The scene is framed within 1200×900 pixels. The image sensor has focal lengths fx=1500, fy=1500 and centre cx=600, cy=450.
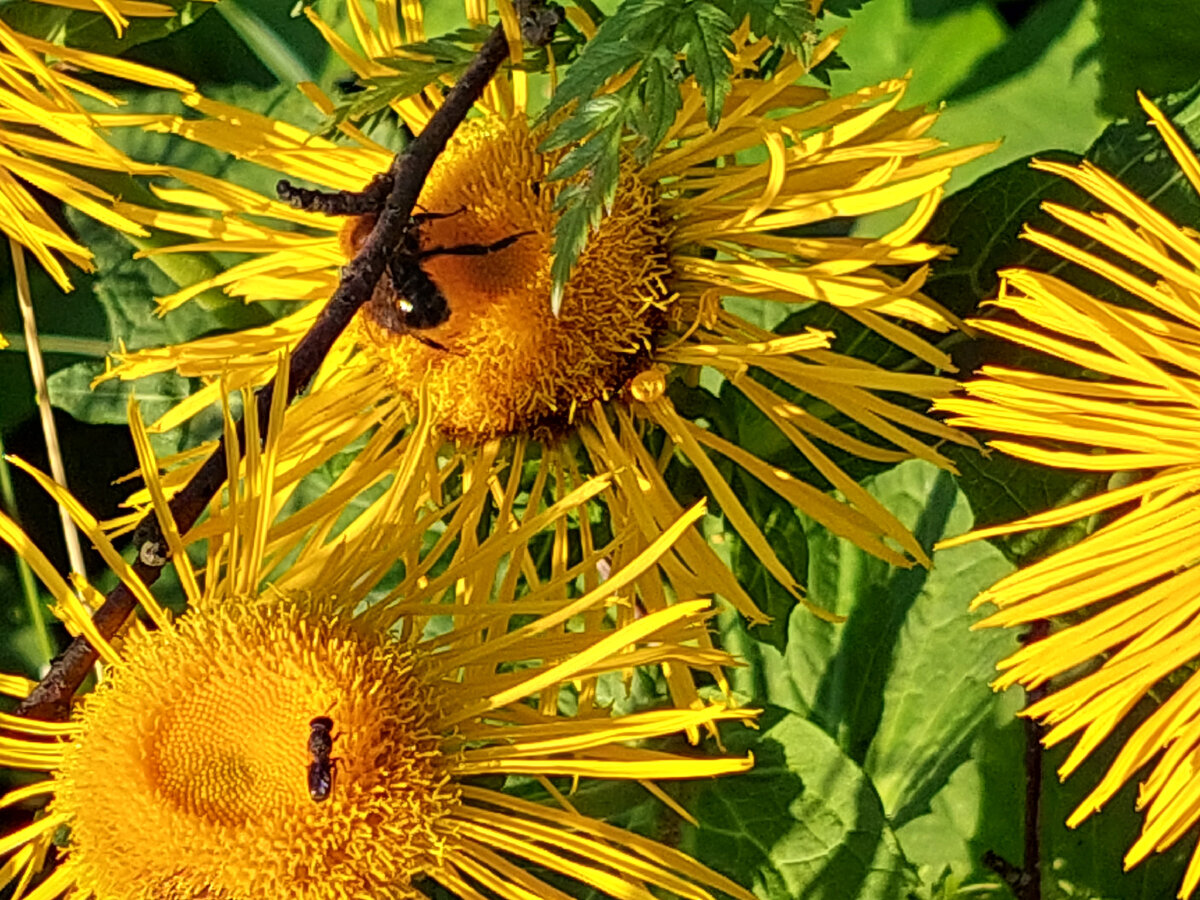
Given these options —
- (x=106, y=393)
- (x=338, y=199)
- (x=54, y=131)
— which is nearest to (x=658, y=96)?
(x=338, y=199)

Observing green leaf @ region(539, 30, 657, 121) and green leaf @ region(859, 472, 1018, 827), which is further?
green leaf @ region(859, 472, 1018, 827)

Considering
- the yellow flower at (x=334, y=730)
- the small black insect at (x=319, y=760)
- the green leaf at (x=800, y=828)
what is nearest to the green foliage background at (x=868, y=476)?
the green leaf at (x=800, y=828)

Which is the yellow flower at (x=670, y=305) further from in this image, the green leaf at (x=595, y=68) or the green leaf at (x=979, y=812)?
the green leaf at (x=979, y=812)

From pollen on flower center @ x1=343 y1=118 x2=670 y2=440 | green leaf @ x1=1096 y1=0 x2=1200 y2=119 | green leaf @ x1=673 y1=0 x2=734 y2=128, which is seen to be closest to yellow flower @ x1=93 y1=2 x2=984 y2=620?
pollen on flower center @ x1=343 y1=118 x2=670 y2=440

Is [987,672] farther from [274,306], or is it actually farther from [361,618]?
[274,306]

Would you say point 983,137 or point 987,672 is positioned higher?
point 983,137

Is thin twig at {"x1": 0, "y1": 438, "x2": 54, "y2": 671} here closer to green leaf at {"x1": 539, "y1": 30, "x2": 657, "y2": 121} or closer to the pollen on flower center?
the pollen on flower center

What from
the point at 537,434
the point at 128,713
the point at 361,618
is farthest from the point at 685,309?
the point at 128,713
